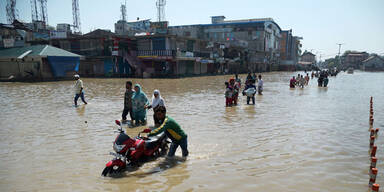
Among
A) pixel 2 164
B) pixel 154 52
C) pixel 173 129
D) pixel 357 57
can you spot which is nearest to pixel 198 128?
pixel 173 129

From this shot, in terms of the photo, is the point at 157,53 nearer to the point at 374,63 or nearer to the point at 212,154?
the point at 212,154

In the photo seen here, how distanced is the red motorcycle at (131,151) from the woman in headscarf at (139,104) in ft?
9.43

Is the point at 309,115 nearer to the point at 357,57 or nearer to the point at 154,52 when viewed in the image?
the point at 154,52

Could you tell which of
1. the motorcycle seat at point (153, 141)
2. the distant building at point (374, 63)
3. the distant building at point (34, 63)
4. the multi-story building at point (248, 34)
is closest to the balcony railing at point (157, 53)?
the distant building at point (34, 63)

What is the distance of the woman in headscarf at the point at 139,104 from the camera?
838 cm

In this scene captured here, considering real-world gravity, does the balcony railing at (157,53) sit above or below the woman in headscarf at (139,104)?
above

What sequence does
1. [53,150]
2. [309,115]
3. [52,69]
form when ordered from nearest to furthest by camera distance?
[53,150] → [309,115] → [52,69]

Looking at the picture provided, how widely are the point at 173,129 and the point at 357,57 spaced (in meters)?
142

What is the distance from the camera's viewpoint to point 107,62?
37.8m

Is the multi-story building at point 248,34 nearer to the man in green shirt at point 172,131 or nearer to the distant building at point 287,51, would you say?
the distant building at point 287,51

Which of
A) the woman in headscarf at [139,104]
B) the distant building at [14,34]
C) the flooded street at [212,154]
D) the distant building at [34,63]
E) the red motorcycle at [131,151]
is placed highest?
the distant building at [14,34]

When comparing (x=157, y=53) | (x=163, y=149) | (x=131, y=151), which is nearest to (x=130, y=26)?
(x=157, y=53)

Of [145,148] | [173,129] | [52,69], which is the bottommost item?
[145,148]

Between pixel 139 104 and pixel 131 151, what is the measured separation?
3.59 meters
